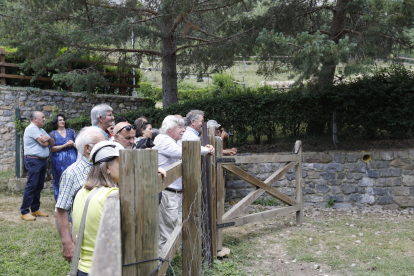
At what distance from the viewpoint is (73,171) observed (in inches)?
→ 104

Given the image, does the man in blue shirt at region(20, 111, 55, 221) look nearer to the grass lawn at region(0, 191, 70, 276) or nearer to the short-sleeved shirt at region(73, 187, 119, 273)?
the grass lawn at region(0, 191, 70, 276)

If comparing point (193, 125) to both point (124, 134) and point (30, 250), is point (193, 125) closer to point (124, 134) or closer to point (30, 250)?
→ point (124, 134)

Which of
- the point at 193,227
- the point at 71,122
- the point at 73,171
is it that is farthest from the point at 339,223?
the point at 71,122

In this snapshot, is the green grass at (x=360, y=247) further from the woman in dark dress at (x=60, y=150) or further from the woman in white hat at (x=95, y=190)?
the woman in dark dress at (x=60, y=150)

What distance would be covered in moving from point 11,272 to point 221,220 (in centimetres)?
250

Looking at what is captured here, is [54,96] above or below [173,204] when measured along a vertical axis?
above

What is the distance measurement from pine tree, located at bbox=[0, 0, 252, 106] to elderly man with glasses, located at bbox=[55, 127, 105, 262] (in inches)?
231

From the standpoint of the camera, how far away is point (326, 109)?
7.97 metres

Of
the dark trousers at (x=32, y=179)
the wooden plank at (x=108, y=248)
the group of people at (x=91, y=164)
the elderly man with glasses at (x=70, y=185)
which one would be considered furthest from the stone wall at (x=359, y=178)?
the wooden plank at (x=108, y=248)

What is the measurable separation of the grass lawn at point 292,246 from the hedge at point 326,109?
6.86 ft

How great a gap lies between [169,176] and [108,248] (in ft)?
3.99

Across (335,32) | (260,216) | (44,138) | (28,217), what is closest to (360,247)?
(260,216)

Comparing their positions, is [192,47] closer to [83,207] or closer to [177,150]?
[177,150]

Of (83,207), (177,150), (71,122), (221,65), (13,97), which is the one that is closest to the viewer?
(83,207)
